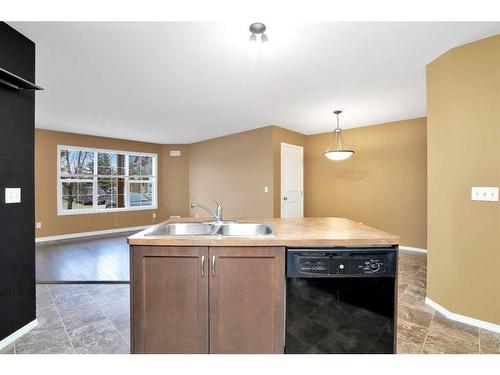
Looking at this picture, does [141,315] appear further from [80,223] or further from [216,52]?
[80,223]

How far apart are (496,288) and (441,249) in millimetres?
451

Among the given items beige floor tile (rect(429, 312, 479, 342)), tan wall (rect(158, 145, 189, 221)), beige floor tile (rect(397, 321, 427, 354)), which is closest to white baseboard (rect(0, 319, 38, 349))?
beige floor tile (rect(397, 321, 427, 354))

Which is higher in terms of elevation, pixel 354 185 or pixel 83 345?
pixel 354 185

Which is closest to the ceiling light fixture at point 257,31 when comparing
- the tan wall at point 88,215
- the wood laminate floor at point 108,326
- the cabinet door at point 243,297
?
the cabinet door at point 243,297

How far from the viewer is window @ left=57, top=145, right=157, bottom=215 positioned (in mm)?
5461

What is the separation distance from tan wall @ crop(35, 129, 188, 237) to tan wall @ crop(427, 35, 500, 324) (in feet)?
19.8

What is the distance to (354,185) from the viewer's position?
5.01 meters

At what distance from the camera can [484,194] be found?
6.63 feet

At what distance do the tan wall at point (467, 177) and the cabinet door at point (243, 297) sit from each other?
6.25 feet

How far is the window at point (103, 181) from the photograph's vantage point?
17.9ft

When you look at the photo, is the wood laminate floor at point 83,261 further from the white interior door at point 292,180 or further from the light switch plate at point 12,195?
the white interior door at point 292,180

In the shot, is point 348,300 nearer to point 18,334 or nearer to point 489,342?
point 489,342
